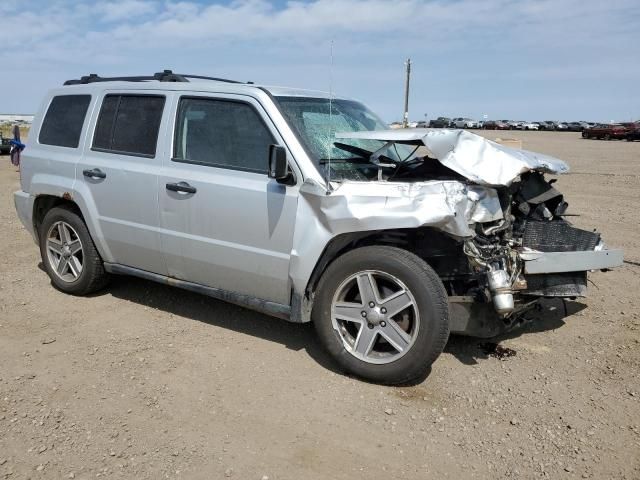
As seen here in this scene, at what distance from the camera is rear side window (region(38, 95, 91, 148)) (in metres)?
5.18

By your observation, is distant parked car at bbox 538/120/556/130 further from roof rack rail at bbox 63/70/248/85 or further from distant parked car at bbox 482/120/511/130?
roof rack rail at bbox 63/70/248/85

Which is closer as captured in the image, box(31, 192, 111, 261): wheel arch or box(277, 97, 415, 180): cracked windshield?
box(277, 97, 415, 180): cracked windshield

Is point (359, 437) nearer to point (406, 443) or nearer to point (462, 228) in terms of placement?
point (406, 443)

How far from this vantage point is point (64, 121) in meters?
5.31

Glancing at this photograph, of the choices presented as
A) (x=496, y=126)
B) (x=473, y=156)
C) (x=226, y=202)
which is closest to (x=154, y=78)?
(x=226, y=202)

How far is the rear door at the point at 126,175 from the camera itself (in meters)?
4.57

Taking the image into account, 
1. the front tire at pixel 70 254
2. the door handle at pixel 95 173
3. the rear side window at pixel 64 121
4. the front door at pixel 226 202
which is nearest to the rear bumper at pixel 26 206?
the front tire at pixel 70 254

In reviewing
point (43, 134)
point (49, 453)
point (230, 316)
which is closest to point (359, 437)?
point (49, 453)

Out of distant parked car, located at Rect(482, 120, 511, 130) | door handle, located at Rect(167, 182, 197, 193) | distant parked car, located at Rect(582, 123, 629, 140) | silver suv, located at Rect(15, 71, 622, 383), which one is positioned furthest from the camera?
distant parked car, located at Rect(482, 120, 511, 130)

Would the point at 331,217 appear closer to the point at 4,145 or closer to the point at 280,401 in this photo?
the point at 280,401

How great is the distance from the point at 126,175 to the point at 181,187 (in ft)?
2.16

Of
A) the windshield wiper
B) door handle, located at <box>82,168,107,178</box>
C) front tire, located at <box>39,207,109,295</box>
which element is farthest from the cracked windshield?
front tire, located at <box>39,207,109,295</box>

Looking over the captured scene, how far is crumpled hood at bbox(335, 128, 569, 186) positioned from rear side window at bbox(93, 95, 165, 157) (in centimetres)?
169

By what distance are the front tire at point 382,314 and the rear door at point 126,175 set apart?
163 cm
